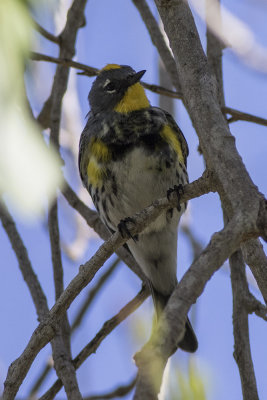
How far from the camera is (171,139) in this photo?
436cm

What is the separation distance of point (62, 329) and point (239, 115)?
5.93 feet

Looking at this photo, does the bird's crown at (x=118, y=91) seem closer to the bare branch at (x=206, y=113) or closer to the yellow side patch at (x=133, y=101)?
the yellow side patch at (x=133, y=101)

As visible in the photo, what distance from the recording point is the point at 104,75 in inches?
211

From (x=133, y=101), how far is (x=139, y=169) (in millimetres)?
782

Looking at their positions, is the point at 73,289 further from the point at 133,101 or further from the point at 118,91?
the point at 118,91

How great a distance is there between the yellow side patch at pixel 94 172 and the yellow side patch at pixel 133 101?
0.56m

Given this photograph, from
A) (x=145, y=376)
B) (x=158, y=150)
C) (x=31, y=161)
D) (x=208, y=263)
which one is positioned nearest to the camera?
(x=145, y=376)

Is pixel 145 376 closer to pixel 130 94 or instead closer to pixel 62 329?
pixel 62 329

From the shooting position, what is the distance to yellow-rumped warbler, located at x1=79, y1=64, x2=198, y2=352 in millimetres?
4281

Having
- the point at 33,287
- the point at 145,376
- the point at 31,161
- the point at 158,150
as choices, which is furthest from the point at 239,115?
the point at 145,376

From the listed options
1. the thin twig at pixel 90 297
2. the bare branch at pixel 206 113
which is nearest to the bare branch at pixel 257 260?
the bare branch at pixel 206 113

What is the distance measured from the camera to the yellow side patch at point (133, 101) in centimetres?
472

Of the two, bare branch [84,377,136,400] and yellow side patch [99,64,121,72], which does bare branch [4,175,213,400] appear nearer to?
bare branch [84,377,136,400]

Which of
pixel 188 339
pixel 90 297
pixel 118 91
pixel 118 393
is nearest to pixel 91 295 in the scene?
pixel 90 297
